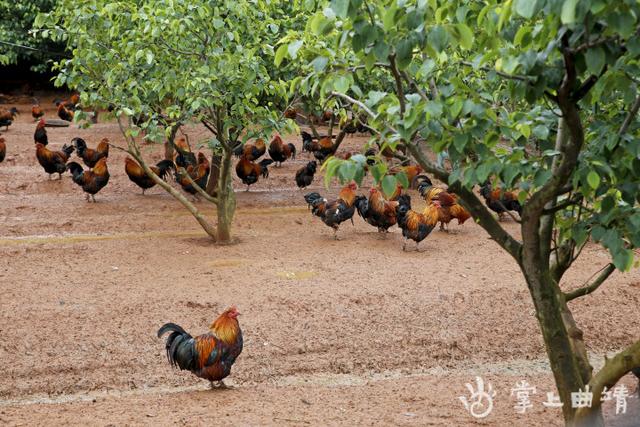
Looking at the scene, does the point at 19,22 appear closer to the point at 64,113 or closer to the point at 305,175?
the point at 64,113

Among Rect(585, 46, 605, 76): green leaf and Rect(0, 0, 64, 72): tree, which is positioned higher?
Rect(585, 46, 605, 76): green leaf

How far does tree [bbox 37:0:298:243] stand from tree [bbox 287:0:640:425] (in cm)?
457

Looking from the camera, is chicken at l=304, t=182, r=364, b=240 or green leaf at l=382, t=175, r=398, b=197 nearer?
green leaf at l=382, t=175, r=398, b=197

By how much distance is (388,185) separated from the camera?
4.20 metres

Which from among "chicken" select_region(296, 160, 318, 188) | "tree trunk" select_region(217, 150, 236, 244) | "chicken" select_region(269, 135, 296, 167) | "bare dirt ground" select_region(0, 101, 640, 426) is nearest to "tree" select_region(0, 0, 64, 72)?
"chicken" select_region(269, 135, 296, 167)

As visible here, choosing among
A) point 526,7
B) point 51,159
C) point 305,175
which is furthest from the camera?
point 51,159

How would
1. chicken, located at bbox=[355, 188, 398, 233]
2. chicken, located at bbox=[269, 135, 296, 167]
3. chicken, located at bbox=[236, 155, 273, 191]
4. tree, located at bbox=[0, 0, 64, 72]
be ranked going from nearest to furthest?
chicken, located at bbox=[355, 188, 398, 233], chicken, located at bbox=[236, 155, 273, 191], chicken, located at bbox=[269, 135, 296, 167], tree, located at bbox=[0, 0, 64, 72]

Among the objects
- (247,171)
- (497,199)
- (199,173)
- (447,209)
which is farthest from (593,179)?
(247,171)

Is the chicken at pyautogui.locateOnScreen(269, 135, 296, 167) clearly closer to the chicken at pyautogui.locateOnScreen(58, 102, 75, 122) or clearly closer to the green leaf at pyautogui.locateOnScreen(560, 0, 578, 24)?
the chicken at pyautogui.locateOnScreen(58, 102, 75, 122)

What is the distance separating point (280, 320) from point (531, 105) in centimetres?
508

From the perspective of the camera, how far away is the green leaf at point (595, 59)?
3445mm

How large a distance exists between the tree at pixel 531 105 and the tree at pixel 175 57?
4.57m

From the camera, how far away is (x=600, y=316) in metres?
9.38

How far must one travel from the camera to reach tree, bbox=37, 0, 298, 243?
9469 millimetres
